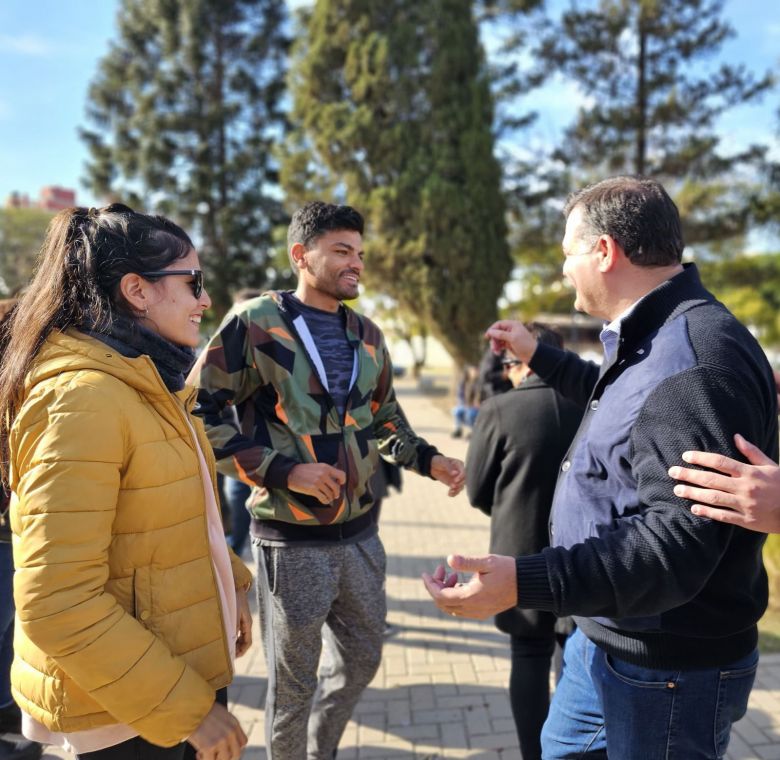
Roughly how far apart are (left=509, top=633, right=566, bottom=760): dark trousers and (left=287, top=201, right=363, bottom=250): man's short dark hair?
76.0 inches

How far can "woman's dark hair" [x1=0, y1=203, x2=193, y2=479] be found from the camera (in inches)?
A: 60.2

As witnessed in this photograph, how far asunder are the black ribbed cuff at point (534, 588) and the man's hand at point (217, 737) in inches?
30.5

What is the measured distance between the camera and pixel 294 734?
2.39 m

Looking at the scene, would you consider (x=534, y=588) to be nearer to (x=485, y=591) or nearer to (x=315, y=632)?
(x=485, y=591)

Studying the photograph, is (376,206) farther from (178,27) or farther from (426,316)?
(178,27)

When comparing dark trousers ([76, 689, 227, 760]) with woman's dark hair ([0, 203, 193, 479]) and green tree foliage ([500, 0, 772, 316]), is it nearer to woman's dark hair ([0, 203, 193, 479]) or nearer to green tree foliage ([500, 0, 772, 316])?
woman's dark hair ([0, 203, 193, 479])

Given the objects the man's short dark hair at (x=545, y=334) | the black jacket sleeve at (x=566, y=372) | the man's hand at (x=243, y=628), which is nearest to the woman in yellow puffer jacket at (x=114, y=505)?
the man's hand at (x=243, y=628)

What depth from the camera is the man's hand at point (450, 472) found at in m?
2.70

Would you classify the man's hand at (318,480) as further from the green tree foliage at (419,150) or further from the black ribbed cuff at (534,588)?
the green tree foliage at (419,150)

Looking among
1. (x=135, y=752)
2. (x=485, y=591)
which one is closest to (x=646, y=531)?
(x=485, y=591)

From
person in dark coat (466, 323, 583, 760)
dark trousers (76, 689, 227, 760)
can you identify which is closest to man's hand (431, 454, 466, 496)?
person in dark coat (466, 323, 583, 760)

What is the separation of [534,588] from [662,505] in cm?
35

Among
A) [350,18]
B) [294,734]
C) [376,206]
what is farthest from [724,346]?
[350,18]

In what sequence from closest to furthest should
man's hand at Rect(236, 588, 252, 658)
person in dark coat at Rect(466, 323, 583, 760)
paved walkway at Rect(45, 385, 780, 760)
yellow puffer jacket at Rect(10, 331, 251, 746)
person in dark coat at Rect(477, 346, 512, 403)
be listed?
yellow puffer jacket at Rect(10, 331, 251, 746), man's hand at Rect(236, 588, 252, 658), person in dark coat at Rect(466, 323, 583, 760), paved walkway at Rect(45, 385, 780, 760), person in dark coat at Rect(477, 346, 512, 403)
